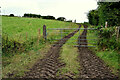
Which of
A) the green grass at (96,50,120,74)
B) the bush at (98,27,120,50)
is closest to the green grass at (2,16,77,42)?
the green grass at (96,50,120,74)

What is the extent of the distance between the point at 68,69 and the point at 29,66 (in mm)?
2180

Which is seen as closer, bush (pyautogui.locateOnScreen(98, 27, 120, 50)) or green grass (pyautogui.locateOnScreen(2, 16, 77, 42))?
bush (pyautogui.locateOnScreen(98, 27, 120, 50))

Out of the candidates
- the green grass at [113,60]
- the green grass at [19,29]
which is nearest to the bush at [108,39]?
the green grass at [113,60]

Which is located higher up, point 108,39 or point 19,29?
point 19,29

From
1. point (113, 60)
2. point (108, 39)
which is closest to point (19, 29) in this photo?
point (108, 39)

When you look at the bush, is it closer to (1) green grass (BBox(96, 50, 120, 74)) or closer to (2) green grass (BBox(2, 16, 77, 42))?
(1) green grass (BBox(96, 50, 120, 74))

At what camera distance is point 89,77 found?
17.5 feet

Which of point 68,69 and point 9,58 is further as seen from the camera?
point 9,58

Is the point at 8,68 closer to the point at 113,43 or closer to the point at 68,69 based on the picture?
the point at 68,69

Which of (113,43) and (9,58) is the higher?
(113,43)

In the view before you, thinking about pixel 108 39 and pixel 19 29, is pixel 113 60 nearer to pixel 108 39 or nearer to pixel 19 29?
pixel 108 39

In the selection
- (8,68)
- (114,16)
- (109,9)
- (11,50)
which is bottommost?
(8,68)

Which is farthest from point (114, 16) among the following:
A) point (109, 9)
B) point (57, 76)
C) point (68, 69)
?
point (57, 76)

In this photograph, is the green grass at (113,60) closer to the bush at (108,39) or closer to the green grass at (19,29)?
the bush at (108,39)
